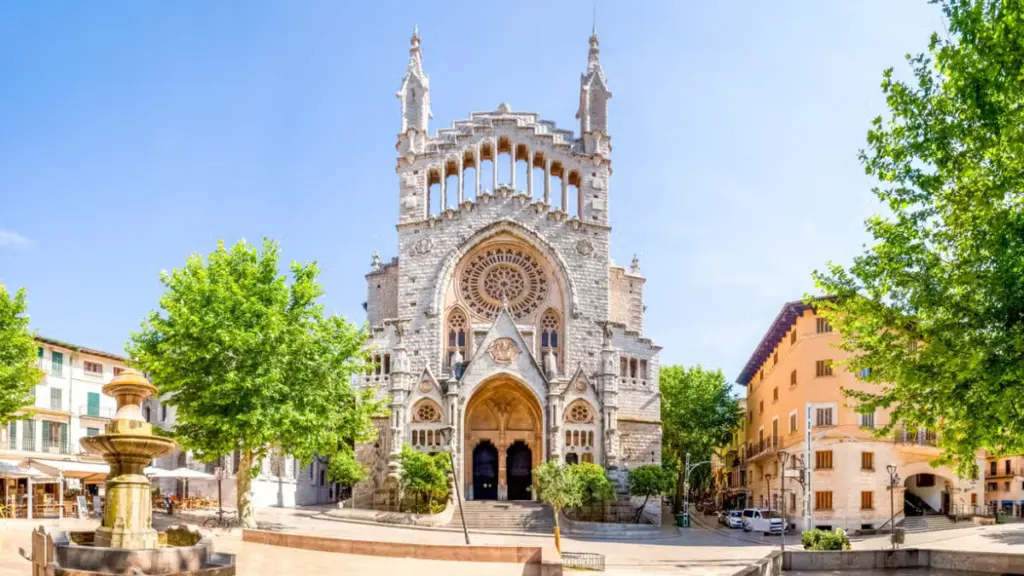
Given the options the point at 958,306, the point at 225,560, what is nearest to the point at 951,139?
the point at 958,306

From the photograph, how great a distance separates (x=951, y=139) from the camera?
21875mm

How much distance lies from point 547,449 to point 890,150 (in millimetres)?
33134

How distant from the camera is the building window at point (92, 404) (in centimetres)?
5591

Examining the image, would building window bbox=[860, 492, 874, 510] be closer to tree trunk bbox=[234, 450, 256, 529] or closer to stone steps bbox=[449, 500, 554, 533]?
stone steps bbox=[449, 500, 554, 533]

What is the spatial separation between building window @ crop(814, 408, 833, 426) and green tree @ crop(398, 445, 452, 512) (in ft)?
66.8

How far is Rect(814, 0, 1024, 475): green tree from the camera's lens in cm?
1984

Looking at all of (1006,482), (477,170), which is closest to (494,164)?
(477,170)

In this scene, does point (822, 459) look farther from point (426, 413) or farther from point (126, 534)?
point (126, 534)

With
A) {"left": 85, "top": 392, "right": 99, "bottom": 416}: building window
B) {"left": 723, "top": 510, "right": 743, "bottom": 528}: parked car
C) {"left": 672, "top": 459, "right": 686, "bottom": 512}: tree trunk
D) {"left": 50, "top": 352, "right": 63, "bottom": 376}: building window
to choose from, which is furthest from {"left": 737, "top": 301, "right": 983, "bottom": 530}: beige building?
{"left": 50, "top": 352, "right": 63, "bottom": 376}: building window

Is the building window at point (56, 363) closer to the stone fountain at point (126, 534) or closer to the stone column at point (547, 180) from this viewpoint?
the stone column at point (547, 180)

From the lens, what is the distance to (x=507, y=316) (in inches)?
2131

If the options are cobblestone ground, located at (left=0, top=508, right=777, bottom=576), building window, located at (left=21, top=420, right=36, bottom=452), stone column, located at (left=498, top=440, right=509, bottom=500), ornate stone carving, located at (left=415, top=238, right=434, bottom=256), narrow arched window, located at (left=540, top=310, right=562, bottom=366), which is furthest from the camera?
ornate stone carving, located at (left=415, top=238, right=434, bottom=256)

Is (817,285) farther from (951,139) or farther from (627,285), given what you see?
(627,285)

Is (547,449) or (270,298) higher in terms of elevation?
(270,298)
